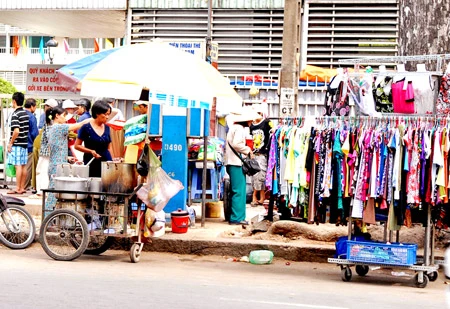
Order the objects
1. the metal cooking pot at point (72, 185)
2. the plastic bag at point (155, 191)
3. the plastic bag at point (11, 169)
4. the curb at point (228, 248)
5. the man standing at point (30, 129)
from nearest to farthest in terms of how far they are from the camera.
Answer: the plastic bag at point (155, 191), the metal cooking pot at point (72, 185), the curb at point (228, 248), the man standing at point (30, 129), the plastic bag at point (11, 169)

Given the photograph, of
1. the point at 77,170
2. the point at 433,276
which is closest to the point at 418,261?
the point at 433,276

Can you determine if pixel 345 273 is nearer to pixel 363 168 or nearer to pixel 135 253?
pixel 363 168

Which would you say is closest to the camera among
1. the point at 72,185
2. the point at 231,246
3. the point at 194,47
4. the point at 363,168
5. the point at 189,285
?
the point at 189,285

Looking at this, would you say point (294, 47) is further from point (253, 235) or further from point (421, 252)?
point (421, 252)

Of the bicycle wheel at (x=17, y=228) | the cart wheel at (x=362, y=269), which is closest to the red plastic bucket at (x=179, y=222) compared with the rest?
the bicycle wheel at (x=17, y=228)

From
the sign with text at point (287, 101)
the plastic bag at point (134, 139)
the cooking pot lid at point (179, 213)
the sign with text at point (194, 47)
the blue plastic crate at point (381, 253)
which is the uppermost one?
the sign with text at point (194, 47)

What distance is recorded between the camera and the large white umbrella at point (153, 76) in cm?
1244

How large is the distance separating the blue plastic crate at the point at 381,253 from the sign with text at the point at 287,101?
293cm

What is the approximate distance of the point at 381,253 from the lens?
389 inches

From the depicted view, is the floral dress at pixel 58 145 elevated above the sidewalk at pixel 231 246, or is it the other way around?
the floral dress at pixel 58 145

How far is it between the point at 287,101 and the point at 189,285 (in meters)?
4.08

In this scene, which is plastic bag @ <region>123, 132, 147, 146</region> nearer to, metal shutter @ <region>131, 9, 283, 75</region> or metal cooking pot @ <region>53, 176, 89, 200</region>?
metal cooking pot @ <region>53, 176, 89, 200</region>

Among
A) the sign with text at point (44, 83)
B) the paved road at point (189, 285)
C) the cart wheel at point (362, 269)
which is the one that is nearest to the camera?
the paved road at point (189, 285)

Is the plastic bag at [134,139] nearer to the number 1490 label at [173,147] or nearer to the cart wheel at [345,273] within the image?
the number 1490 label at [173,147]
